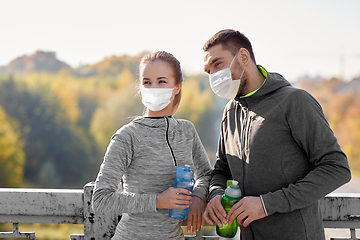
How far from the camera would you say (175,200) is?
6.00 ft

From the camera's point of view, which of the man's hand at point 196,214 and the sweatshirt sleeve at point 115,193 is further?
the man's hand at point 196,214

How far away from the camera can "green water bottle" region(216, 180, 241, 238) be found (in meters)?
1.89

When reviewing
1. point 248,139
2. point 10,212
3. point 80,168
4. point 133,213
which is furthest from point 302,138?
point 80,168

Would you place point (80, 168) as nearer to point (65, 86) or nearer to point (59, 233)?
point (59, 233)

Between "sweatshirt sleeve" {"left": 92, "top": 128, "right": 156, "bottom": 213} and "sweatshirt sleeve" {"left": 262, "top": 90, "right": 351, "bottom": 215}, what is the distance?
0.66 metres

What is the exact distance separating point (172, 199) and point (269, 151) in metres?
0.62

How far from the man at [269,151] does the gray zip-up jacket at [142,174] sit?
0.30m

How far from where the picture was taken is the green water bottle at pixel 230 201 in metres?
1.89

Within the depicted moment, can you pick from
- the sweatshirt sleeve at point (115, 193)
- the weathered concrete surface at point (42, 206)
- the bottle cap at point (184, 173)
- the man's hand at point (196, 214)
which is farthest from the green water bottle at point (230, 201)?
the weathered concrete surface at point (42, 206)

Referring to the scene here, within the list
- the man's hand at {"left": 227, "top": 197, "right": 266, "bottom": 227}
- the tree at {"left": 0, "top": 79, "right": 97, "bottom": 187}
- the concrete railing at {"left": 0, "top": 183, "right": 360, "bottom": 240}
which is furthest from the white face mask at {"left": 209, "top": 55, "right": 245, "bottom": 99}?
the tree at {"left": 0, "top": 79, "right": 97, "bottom": 187}

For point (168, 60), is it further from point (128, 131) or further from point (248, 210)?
point (248, 210)

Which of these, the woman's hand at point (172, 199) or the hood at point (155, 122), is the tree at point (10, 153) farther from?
the woman's hand at point (172, 199)

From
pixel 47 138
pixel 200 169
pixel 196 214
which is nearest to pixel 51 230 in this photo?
pixel 47 138

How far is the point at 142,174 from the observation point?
1946 mm
